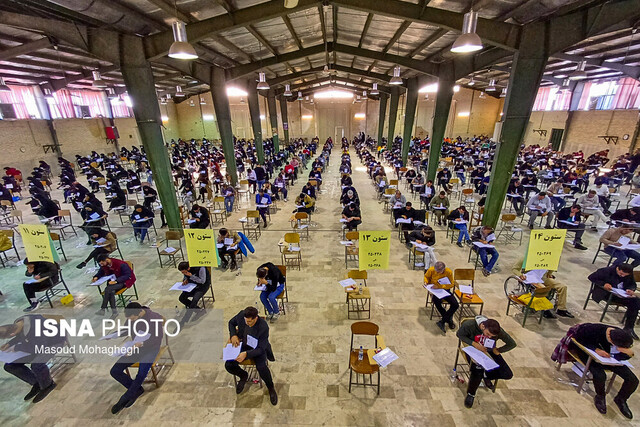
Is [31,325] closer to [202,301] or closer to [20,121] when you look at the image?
[202,301]

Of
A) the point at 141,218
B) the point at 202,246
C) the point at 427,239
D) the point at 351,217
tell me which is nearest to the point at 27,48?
the point at 141,218

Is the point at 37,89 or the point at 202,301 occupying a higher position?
the point at 37,89

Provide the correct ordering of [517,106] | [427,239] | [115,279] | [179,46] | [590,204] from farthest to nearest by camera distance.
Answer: [590,204] → [517,106] → [427,239] → [115,279] → [179,46]

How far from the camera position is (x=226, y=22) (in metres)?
8.83

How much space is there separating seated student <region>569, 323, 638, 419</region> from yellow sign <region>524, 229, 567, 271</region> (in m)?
1.51

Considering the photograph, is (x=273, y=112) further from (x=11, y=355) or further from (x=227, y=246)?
(x=11, y=355)

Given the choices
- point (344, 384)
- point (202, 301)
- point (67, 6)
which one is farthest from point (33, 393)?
point (67, 6)

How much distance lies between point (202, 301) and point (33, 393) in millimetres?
3094

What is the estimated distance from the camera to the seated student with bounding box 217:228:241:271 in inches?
319

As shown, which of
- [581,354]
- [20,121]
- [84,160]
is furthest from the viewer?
[84,160]

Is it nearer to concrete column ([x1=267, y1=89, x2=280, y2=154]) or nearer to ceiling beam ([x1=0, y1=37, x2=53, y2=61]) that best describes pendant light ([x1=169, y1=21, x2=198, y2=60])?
ceiling beam ([x1=0, y1=37, x2=53, y2=61])

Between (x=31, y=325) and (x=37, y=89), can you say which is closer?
(x=31, y=325)

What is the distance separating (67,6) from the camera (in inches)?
266

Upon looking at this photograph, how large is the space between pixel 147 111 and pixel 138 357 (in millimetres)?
8120
